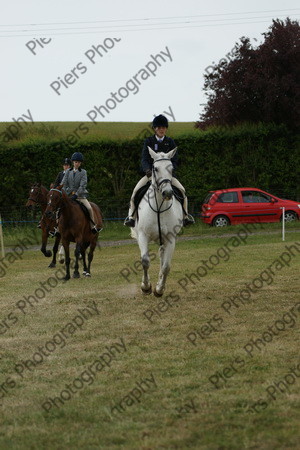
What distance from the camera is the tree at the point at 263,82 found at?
32938mm

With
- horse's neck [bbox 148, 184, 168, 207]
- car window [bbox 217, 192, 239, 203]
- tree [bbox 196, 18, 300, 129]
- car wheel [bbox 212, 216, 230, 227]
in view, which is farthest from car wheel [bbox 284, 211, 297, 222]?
horse's neck [bbox 148, 184, 168, 207]

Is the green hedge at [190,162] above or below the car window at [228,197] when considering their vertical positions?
above

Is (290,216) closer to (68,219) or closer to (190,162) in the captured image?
(190,162)

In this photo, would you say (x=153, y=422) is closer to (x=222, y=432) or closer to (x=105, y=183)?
(x=222, y=432)

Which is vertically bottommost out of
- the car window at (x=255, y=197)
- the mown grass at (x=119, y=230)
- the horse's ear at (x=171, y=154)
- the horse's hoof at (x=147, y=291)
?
the mown grass at (x=119, y=230)

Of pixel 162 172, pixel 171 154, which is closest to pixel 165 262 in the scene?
pixel 162 172

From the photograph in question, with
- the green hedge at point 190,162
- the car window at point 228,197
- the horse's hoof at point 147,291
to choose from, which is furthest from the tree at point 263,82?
the horse's hoof at point 147,291

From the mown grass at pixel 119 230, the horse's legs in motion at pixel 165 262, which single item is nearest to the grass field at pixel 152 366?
the horse's legs in motion at pixel 165 262

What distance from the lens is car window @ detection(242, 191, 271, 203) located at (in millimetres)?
28812

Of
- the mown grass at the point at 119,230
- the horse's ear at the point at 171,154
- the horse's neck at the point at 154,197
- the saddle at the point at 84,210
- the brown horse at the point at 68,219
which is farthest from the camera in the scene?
the mown grass at the point at 119,230

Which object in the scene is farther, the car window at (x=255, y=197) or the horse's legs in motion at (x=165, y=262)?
the car window at (x=255, y=197)

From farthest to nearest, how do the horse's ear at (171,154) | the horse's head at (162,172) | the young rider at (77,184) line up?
1. the young rider at (77,184)
2. the horse's ear at (171,154)
3. the horse's head at (162,172)

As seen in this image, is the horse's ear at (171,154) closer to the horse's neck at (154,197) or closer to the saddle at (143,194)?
the horse's neck at (154,197)

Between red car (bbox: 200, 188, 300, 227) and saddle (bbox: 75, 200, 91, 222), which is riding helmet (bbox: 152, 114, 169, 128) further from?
red car (bbox: 200, 188, 300, 227)
